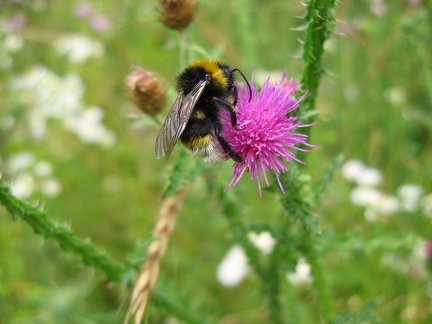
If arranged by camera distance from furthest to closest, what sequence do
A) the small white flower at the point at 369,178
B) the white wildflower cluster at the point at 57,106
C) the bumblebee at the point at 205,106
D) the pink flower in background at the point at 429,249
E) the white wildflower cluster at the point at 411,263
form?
the white wildflower cluster at the point at 57,106
the small white flower at the point at 369,178
the white wildflower cluster at the point at 411,263
the pink flower in background at the point at 429,249
the bumblebee at the point at 205,106

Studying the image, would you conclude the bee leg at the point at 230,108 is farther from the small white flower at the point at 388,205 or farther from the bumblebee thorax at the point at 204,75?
the small white flower at the point at 388,205

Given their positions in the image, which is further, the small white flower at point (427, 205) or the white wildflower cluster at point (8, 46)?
the white wildflower cluster at point (8, 46)

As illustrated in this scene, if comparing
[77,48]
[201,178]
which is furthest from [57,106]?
[201,178]

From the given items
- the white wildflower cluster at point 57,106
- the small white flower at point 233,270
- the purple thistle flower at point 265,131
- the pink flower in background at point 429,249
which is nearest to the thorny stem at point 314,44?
the purple thistle flower at point 265,131

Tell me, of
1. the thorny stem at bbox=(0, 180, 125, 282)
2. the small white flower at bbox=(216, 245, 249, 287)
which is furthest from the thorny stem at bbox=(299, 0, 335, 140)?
the small white flower at bbox=(216, 245, 249, 287)

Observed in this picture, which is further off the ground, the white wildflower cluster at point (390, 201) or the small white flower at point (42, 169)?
the small white flower at point (42, 169)
